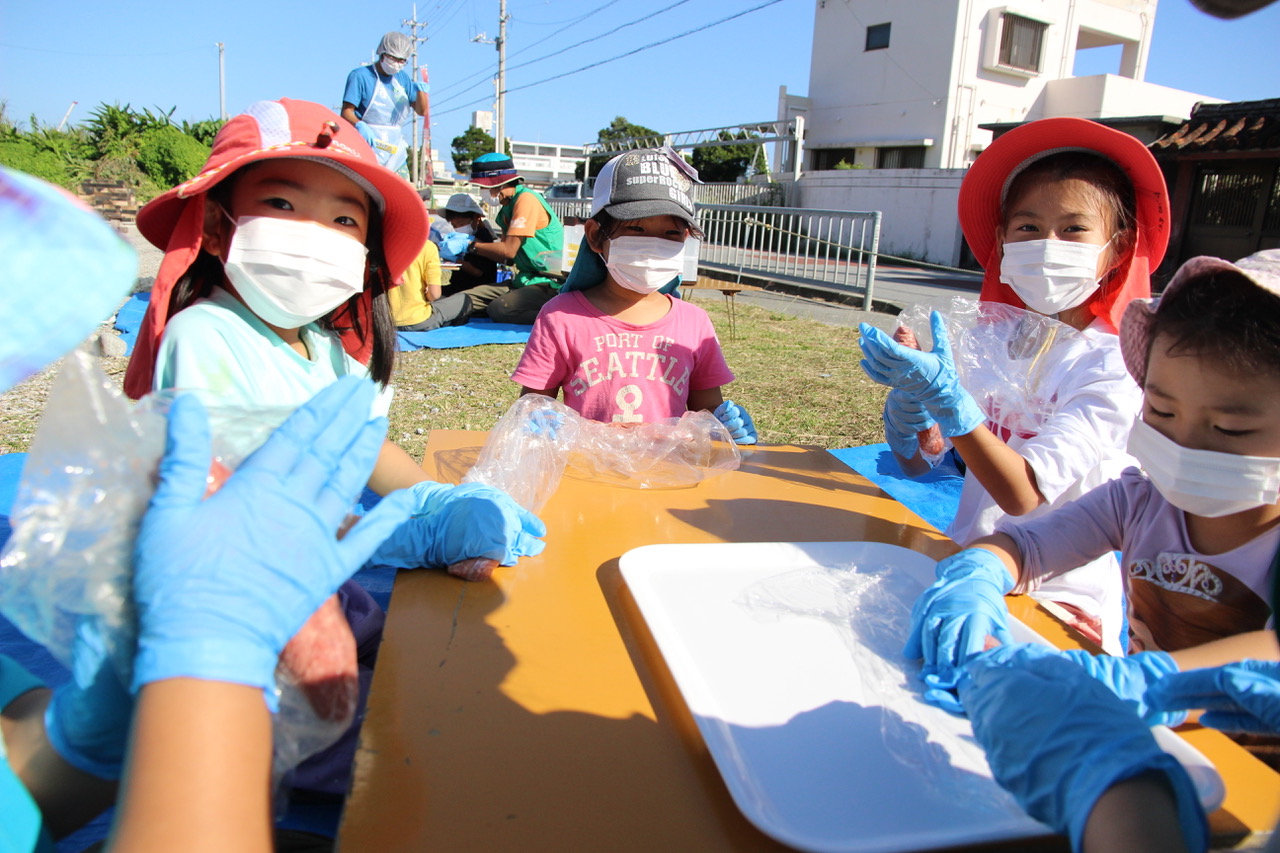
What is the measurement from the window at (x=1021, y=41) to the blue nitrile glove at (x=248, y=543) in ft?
78.7

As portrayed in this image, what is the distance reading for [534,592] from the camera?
1167mm

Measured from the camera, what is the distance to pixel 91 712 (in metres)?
0.66

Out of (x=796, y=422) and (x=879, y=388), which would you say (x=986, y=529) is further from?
(x=879, y=388)

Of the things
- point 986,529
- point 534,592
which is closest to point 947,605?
point 534,592

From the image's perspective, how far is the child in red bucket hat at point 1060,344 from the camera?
4.94 ft

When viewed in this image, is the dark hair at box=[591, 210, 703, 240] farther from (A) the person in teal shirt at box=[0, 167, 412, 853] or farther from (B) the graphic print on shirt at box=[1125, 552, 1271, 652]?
(A) the person in teal shirt at box=[0, 167, 412, 853]

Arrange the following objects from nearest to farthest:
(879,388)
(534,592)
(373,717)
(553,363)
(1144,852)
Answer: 1. (1144,852)
2. (373,717)
3. (534,592)
4. (553,363)
5. (879,388)

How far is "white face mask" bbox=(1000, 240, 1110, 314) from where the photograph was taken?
1714 mm

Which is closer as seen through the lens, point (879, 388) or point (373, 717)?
point (373, 717)

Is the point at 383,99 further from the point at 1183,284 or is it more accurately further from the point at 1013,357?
the point at 1183,284

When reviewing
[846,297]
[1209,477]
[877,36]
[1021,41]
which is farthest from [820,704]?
[877,36]

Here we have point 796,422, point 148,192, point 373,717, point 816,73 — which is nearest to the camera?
point 373,717

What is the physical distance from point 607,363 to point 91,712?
1687 mm

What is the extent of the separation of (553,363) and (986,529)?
1.26 meters
